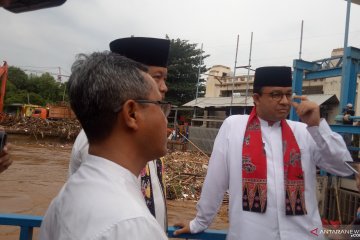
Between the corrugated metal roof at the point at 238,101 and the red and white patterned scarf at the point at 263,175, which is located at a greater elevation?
the corrugated metal roof at the point at 238,101

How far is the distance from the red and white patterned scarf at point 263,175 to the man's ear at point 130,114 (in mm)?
1208

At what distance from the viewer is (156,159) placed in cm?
174

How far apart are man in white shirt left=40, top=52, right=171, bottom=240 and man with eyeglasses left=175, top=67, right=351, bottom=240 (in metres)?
1.07

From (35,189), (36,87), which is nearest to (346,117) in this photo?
(35,189)

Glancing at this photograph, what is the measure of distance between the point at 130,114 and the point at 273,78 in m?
1.62

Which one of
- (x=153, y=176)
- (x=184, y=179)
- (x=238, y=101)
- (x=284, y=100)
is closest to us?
(x=153, y=176)

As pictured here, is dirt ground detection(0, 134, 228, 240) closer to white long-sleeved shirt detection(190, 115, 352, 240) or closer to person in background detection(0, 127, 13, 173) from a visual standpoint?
person in background detection(0, 127, 13, 173)

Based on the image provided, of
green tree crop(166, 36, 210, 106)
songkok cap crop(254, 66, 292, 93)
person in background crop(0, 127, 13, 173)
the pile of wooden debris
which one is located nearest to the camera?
person in background crop(0, 127, 13, 173)

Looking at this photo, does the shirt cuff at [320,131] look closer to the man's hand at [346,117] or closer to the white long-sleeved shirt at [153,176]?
the white long-sleeved shirt at [153,176]

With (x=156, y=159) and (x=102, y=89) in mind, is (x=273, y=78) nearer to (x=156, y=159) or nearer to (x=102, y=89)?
(x=156, y=159)

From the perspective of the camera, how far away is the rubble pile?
24.0 meters

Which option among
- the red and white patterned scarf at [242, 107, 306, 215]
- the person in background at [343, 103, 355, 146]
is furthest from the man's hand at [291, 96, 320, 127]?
the person in background at [343, 103, 355, 146]

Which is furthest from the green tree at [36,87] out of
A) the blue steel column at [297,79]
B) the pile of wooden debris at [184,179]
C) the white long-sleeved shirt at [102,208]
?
the white long-sleeved shirt at [102,208]

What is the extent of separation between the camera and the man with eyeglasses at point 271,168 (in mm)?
2025
